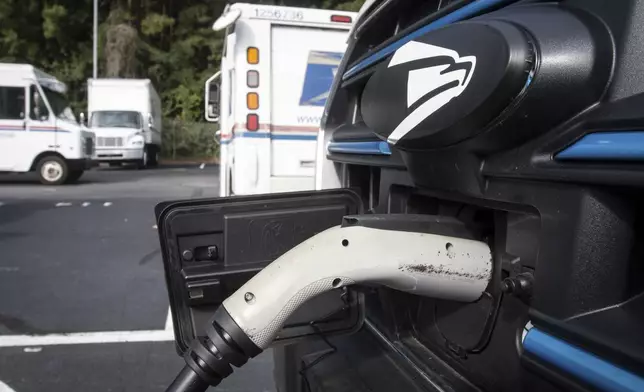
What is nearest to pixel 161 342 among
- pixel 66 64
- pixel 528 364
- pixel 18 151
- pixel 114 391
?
pixel 114 391

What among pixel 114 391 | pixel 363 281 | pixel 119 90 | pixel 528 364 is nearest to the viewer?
pixel 528 364

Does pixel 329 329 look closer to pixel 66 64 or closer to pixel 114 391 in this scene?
pixel 114 391

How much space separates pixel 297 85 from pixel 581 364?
256 inches

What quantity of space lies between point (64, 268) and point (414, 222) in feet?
19.2

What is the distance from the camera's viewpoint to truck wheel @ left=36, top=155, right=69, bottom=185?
15.8 meters

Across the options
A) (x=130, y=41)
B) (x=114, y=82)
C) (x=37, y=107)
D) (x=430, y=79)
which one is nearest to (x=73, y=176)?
(x=37, y=107)

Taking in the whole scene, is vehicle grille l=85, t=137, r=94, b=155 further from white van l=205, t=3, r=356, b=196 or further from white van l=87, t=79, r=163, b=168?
white van l=205, t=3, r=356, b=196

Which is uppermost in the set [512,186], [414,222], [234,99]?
[234,99]

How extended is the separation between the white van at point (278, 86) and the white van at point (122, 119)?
14.8 m

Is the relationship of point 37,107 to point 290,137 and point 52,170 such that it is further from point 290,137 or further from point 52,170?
point 290,137

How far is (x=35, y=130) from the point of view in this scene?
15.6 meters

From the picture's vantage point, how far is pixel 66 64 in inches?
1229

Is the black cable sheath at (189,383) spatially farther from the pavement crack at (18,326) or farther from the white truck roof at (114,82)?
Answer: the white truck roof at (114,82)

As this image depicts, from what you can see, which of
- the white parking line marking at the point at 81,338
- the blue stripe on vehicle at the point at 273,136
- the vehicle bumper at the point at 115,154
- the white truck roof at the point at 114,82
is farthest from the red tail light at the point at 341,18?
the white truck roof at the point at 114,82
